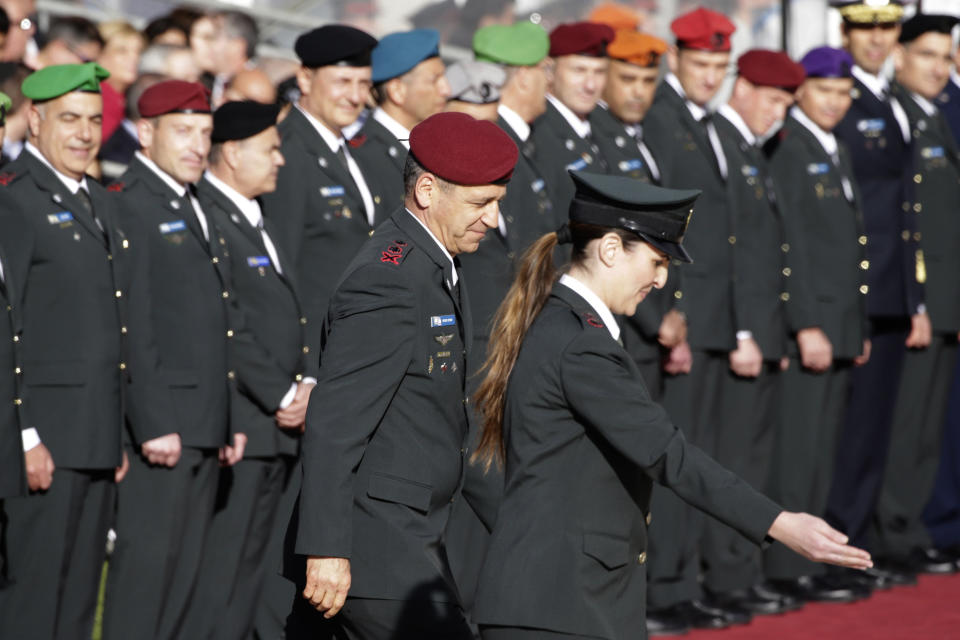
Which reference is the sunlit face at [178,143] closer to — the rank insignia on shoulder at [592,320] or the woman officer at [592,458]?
the woman officer at [592,458]

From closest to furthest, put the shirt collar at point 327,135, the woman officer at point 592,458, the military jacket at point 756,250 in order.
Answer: the woman officer at point 592,458
the shirt collar at point 327,135
the military jacket at point 756,250

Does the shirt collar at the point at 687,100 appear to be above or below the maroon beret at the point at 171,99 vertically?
below

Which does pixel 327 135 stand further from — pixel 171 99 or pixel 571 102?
pixel 571 102

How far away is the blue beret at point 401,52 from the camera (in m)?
6.08

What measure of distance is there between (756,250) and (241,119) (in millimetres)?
2484

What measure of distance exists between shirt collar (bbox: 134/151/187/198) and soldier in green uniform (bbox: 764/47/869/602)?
289 cm

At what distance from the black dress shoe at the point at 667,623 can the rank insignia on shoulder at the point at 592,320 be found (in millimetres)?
3141

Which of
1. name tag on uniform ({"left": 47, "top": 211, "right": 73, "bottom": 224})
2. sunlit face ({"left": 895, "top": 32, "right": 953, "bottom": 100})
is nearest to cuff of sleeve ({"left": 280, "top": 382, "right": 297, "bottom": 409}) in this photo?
name tag on uniform ({"left": 47, "top": 211, "right": 73, "bottom": 224})

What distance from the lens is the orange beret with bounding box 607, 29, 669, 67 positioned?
6.80 m

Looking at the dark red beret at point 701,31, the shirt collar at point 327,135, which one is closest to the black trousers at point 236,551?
the shirt collar at point 327,135

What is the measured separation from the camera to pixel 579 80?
660cm

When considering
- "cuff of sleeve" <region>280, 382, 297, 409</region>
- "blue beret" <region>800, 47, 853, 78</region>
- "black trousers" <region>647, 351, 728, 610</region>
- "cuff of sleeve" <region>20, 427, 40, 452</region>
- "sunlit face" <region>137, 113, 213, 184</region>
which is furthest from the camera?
"blue beret" <region>800, 47, 853, 78</region>

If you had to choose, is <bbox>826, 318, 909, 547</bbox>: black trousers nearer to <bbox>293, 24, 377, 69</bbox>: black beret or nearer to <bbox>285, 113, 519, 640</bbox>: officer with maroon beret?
<bbox>293, 24, 377, 69</bbox>: black beret

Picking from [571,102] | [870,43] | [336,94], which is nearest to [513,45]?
[571,102]
